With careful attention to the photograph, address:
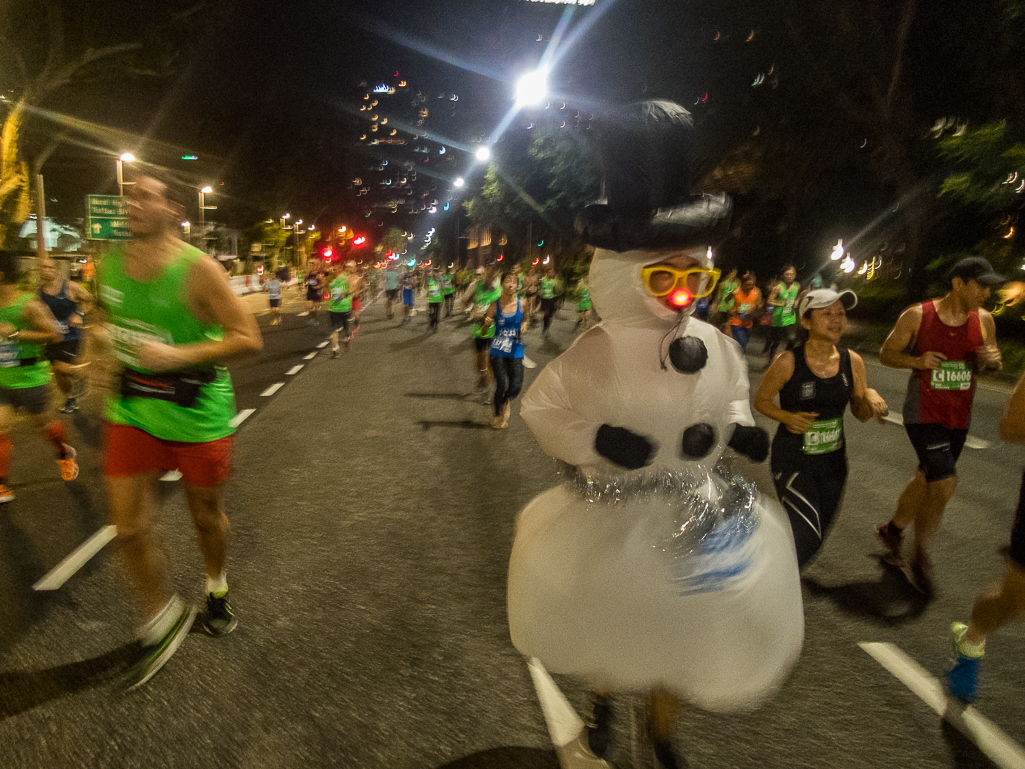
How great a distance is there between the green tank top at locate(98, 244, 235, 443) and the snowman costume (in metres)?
1.64

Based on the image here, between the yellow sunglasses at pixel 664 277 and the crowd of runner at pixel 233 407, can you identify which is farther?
the crowd of runner at pixel 233 407

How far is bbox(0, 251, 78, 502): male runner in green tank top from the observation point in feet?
17.4

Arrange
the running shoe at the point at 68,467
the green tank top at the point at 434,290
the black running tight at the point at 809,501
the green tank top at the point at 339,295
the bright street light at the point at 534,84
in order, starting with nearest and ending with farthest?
the black running tight at the point at 809,501
the running shoe at the point at 68,467
the green tank top at the point at 339,295
the bright street light at the point at 534,84
the green tank top at the point at 434,290

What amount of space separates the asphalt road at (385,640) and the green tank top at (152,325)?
0.91 feet

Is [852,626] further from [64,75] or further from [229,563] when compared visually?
[64,75]

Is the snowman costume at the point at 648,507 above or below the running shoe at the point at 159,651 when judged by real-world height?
above

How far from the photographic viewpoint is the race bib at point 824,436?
362 cm

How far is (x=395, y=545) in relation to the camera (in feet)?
15.9

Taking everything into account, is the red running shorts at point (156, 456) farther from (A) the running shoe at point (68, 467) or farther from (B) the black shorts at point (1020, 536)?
(A) the running shoe at point (68, 467)

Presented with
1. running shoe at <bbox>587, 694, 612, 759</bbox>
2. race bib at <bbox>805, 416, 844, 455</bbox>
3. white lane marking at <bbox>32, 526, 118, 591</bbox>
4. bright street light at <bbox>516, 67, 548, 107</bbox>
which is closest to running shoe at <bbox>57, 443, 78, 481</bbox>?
white lane marking at <bbox>32, 526, 118, 591</bbox>

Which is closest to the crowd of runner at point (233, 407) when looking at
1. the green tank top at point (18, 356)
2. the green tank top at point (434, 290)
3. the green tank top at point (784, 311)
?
the green tank top at point (18, 356)

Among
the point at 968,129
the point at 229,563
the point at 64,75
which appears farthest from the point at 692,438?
the point at 64,75

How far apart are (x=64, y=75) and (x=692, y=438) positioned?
26055 millimetres

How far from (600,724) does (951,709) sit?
1.50m
